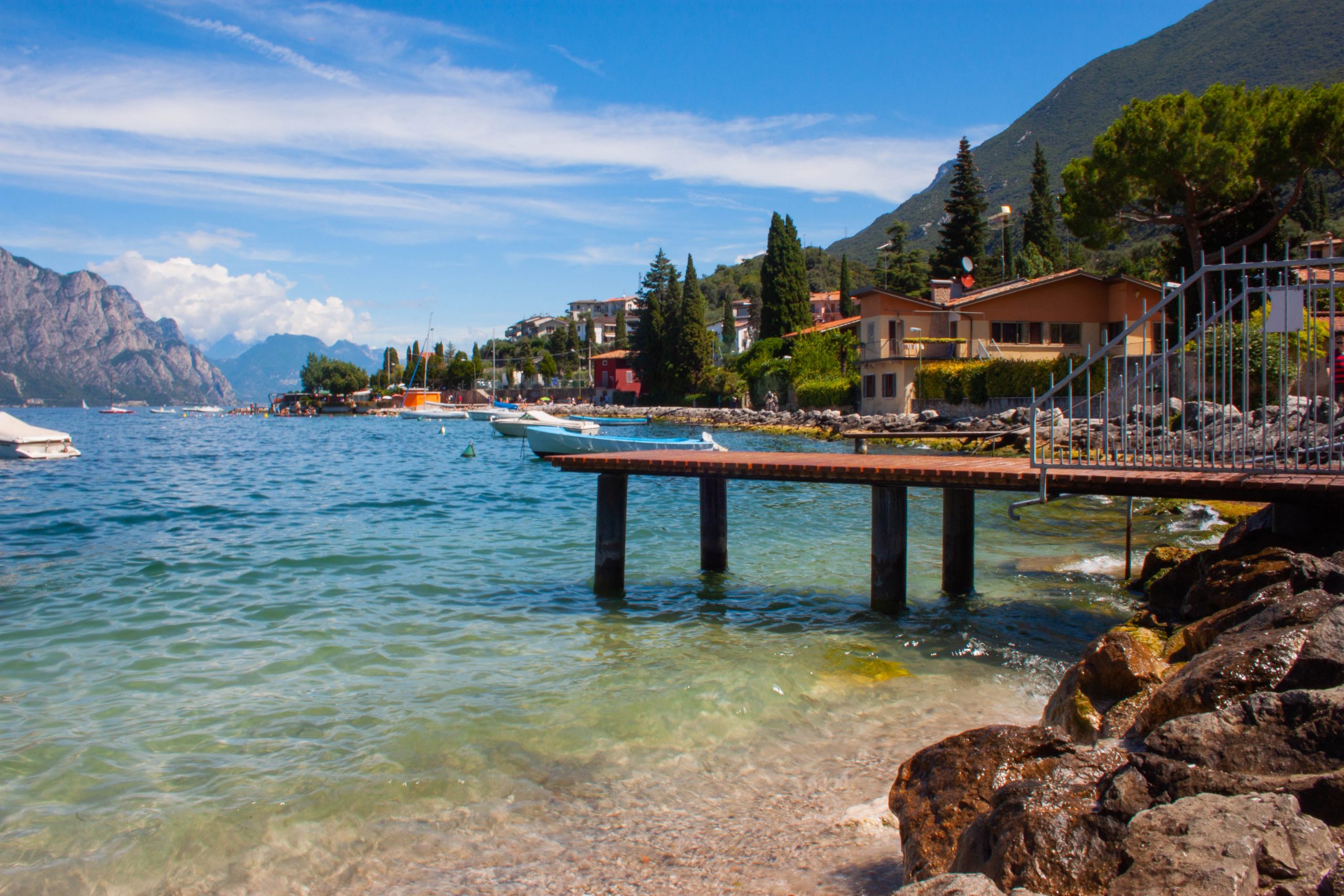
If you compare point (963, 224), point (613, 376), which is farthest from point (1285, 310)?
A: point (613, 376)

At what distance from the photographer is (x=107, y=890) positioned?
5.79 m

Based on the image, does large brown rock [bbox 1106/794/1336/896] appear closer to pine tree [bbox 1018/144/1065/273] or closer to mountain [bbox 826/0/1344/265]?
pine tree [bbox 1018/144/1065/273]

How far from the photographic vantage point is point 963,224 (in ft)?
241

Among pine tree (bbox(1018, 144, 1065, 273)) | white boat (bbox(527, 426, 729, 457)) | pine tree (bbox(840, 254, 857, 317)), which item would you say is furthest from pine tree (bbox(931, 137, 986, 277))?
white boat (bbox(527, 426, 729, 457))

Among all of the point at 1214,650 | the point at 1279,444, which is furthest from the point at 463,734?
the point at 1279,444

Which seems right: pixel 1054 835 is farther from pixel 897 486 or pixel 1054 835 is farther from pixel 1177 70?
pixel 1177 70

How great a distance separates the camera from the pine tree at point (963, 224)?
73125mm

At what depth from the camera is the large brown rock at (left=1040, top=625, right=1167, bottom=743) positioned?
6.12m

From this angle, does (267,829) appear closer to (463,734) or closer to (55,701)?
(463,734)

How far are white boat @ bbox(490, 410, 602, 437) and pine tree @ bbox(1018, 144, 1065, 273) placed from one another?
43.1 metres

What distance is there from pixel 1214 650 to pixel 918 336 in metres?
50.5

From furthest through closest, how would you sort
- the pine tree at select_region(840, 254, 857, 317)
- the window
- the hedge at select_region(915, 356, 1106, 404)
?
the pine tree at select_region(840, 254, 857, 317), the window, the hedge at select_region(915, 356, 1106, 404)

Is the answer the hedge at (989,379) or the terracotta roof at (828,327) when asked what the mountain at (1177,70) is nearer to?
the terracotta roof at (828,327)

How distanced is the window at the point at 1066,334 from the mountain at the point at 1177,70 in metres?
89.7
